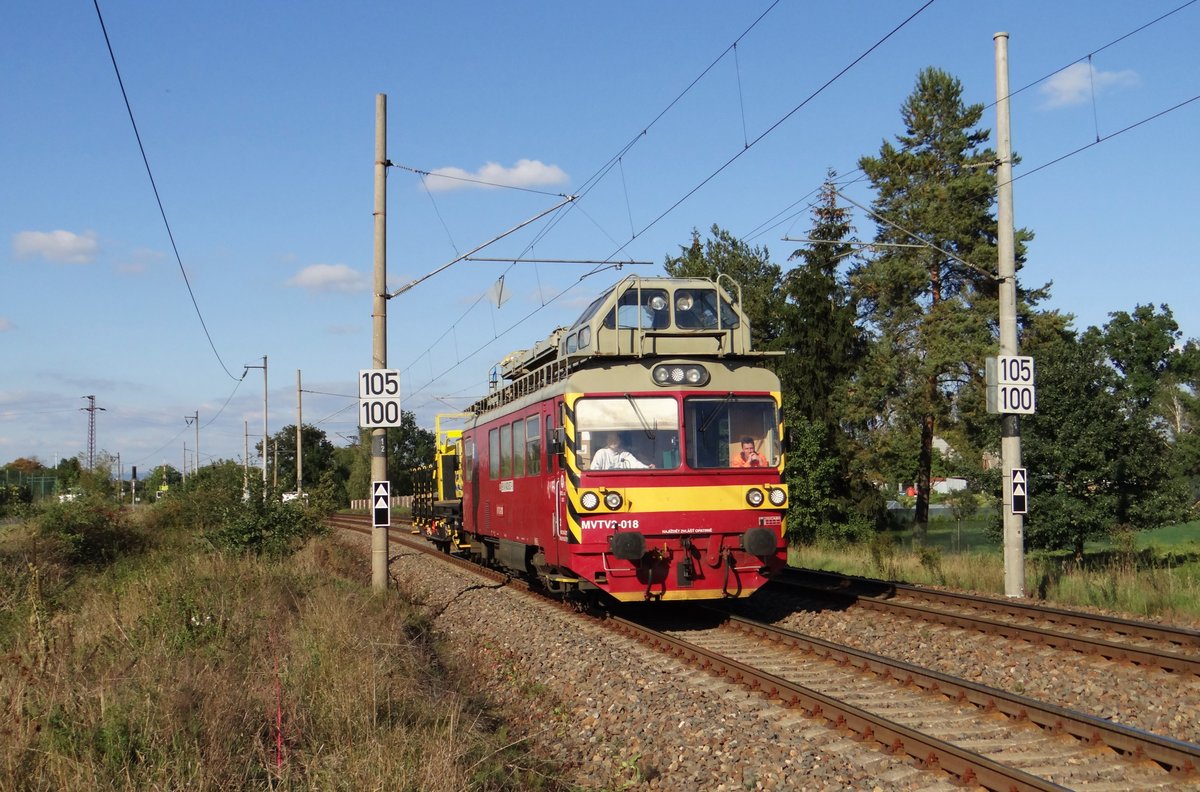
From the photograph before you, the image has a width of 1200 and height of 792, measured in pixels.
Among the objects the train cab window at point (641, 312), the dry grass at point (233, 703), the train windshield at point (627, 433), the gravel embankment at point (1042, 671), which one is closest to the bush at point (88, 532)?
the dry grass at point (233, 703)

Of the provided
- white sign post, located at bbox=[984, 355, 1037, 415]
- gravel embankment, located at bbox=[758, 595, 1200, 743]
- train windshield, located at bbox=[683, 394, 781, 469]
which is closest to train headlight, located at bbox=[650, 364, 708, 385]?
train windshield, located at bbox=[683, 394, 781, 469]

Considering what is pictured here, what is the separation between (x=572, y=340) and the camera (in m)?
14.2

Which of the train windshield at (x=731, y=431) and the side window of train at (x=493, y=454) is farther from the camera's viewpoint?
the side window of train at (x=493, y=454)

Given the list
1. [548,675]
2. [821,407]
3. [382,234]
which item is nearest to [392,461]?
[821,407]

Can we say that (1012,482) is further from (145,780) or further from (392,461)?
(392,461)

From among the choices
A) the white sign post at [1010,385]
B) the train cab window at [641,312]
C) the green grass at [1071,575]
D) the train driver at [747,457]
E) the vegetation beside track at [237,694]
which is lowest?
the green grass at [1071,575]

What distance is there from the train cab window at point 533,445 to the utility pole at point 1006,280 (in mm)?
6498

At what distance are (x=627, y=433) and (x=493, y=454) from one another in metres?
5.53

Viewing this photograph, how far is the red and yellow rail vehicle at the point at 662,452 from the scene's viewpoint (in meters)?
12.4

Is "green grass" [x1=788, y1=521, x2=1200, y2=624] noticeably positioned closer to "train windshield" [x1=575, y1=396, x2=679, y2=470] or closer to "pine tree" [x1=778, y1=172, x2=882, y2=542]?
"train windshield" [x1=575, y1=396, x2=679, y2=470]

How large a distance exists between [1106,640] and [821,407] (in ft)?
94.9

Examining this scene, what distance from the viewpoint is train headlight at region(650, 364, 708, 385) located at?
12.7m

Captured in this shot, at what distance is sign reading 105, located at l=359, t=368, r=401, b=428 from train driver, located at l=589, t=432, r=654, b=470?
4.56 metres

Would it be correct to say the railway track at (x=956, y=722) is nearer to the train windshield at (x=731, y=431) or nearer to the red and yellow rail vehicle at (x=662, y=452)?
the red and yellow rail vehicle at (x=662, y=452)
